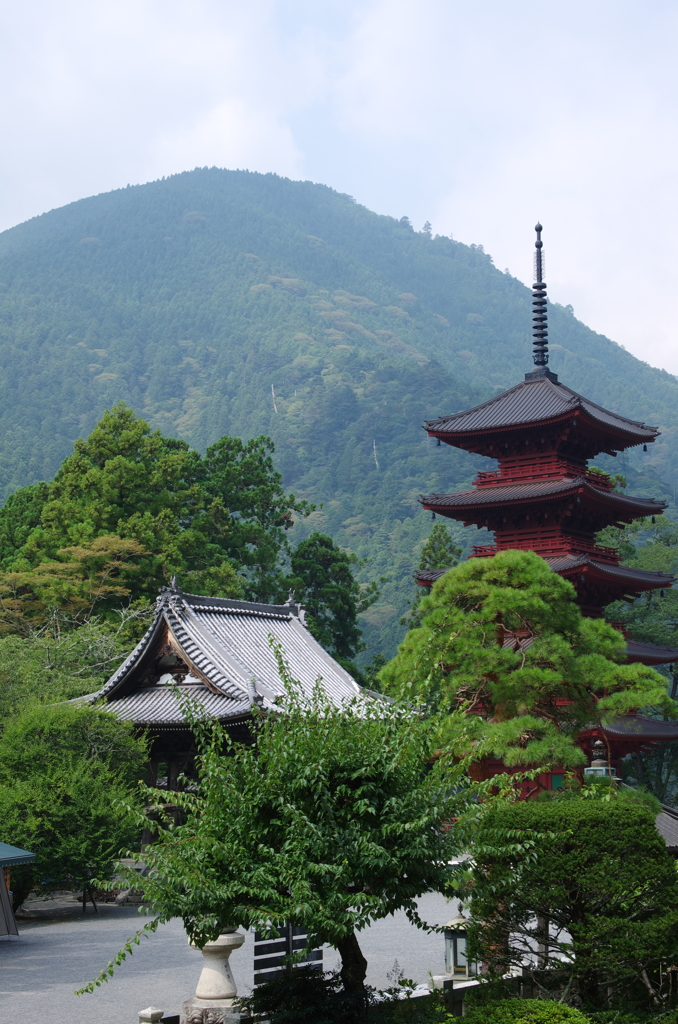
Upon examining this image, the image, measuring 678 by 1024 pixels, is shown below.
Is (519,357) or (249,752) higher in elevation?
(519,357)

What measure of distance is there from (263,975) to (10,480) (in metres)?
87.9

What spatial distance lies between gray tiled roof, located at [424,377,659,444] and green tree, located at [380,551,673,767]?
10.8m

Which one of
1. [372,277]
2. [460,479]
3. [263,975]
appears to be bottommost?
[263,975]

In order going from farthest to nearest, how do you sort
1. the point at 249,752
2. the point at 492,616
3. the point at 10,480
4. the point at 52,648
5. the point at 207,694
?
1. the point at 10,480
2. the point at 52,648
3. the point at 207,694
4. the point at 492,616
5. the point at 249,752

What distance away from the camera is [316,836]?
8555mm

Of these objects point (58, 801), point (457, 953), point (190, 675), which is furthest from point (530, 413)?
point (457, 953)

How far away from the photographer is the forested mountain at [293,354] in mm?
101000

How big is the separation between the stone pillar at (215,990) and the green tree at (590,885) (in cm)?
271

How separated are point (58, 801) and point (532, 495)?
1474cm

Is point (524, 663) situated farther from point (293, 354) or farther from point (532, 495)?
point (293, 354)

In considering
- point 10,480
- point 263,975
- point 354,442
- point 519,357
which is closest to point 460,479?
point 354,442

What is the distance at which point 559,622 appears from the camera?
18125 millimetres

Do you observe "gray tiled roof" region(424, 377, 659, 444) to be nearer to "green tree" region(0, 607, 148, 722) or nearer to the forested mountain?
"green tree" region(0, 607, 148, 722)

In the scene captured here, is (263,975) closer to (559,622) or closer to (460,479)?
(559,622)
